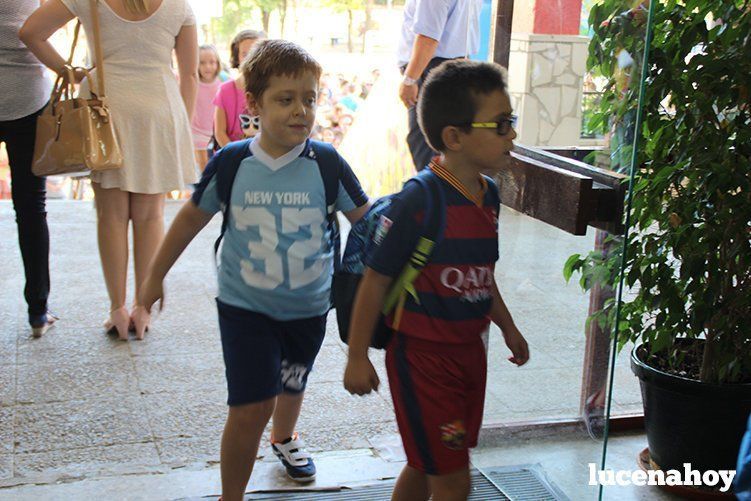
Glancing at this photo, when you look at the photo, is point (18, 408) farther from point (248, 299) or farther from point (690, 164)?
point (690, 164)

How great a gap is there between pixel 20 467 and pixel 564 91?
89.9 inches

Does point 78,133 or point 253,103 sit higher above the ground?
point 253,103

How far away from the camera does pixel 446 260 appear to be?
2.31m

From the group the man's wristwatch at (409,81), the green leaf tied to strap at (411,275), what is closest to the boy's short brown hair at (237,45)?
the man's wristwatch at (409,81)

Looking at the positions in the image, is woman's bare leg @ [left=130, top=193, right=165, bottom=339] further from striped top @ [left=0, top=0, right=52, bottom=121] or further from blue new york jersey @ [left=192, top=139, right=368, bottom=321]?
blue new york jersey @ [left=192, top=139, right=368, bottom=321]

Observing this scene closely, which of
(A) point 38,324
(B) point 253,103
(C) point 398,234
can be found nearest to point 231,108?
(A) point 38,324

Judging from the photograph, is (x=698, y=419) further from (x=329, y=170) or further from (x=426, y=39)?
(x=426, y=39)

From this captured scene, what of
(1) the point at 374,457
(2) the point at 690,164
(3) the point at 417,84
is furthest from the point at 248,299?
(3) the point at 417,84

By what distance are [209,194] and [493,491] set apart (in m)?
1.46

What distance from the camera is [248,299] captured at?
2777mm

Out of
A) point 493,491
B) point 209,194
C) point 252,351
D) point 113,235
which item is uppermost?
point 209,194

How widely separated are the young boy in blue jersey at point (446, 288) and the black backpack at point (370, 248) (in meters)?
0.01

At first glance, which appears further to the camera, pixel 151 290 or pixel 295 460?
pixel 295 460

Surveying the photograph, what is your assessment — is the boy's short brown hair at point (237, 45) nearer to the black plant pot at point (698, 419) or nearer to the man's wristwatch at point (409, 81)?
the man's wristwatch at point (409, 81)
